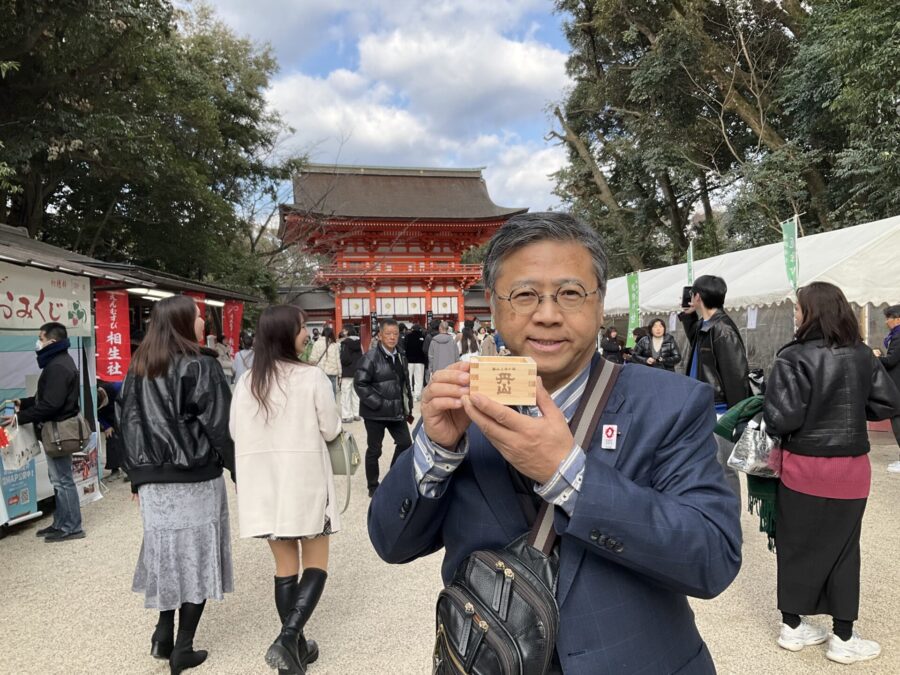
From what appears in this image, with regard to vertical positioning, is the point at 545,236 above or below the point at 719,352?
above

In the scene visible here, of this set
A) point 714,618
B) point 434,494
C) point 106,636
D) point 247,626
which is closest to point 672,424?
point 434,494

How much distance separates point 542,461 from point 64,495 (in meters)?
5.14

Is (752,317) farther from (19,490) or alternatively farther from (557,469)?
(19,490)

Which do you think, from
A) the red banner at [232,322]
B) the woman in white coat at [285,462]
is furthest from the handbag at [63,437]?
the red banner at [232,322]

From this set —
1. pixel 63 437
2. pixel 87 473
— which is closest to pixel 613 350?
pixel 87 473

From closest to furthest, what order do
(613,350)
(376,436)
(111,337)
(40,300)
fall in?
(40,300)
(376,436)
(111,337)
(613,350)

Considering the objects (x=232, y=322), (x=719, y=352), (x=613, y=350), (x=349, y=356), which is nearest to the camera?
(x=719, y=352)

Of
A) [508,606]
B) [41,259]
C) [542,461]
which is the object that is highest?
[41,259]

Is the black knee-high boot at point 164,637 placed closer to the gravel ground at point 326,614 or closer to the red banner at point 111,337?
the gravel ground at point 326,614

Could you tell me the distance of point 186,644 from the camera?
2.77 metres

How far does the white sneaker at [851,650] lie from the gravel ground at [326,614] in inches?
1.6

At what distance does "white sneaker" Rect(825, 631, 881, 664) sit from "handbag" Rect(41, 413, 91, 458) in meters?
5.11

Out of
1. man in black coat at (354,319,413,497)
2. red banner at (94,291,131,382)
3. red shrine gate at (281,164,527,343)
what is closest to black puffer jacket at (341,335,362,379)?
red banner at (94,291,131,382)

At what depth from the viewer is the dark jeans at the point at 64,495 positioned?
4598mm
